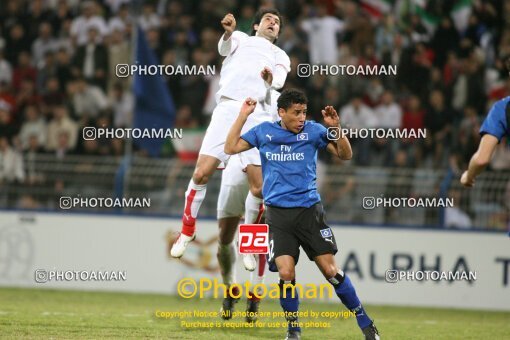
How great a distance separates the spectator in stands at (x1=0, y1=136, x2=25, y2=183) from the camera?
1781 centimetres

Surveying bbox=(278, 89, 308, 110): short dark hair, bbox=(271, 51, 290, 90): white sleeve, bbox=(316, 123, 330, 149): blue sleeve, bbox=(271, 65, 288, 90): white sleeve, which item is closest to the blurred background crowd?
bbox=(271, 51, 290, 90): white sleeve

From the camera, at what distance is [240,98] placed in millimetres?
12070

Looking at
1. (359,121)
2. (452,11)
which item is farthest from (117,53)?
(452,11)

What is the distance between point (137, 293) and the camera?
17.6m

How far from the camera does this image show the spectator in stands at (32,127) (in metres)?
19.2

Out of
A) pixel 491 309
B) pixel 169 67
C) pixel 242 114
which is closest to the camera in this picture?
pixel 242 114

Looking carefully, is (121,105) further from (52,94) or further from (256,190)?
(256,190)

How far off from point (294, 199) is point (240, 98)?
7.56ft

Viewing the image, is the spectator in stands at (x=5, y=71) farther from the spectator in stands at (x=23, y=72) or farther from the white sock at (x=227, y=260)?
the white sock at (x=227, y=260)

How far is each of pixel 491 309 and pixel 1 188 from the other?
8.86 meters

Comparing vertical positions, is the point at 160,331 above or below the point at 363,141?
below

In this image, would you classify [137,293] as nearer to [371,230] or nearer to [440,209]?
[371,230]

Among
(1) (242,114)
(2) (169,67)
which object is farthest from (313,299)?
(1) (242,114)

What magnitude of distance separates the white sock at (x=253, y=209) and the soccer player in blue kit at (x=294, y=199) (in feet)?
5.53
